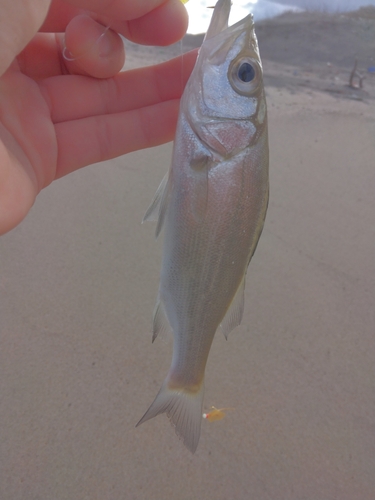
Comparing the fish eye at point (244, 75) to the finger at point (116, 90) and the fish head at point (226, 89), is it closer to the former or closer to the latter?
the fish head at point (226, 89)

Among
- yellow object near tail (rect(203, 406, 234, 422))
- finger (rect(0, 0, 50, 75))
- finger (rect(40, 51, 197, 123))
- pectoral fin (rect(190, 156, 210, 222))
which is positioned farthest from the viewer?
yellow object near tail (rect(203, 406, 234, 422))

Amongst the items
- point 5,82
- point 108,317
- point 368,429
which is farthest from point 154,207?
point 368,429

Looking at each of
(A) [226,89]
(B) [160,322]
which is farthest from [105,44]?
(B) [160,322]

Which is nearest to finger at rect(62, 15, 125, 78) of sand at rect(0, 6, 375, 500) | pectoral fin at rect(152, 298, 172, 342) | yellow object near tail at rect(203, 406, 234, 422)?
pectoral fin at rect(152, 298, 172, 342)

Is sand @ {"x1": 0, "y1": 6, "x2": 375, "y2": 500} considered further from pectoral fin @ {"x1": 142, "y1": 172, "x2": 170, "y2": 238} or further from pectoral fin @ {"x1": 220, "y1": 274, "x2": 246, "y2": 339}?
pectoral fin @ {"x1": 142, "y1": 172, "x2": 170, "y2": 238}

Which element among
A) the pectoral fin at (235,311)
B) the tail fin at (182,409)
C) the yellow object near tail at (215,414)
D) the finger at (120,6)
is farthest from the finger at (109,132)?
the yellow object near tail at (215,414)
